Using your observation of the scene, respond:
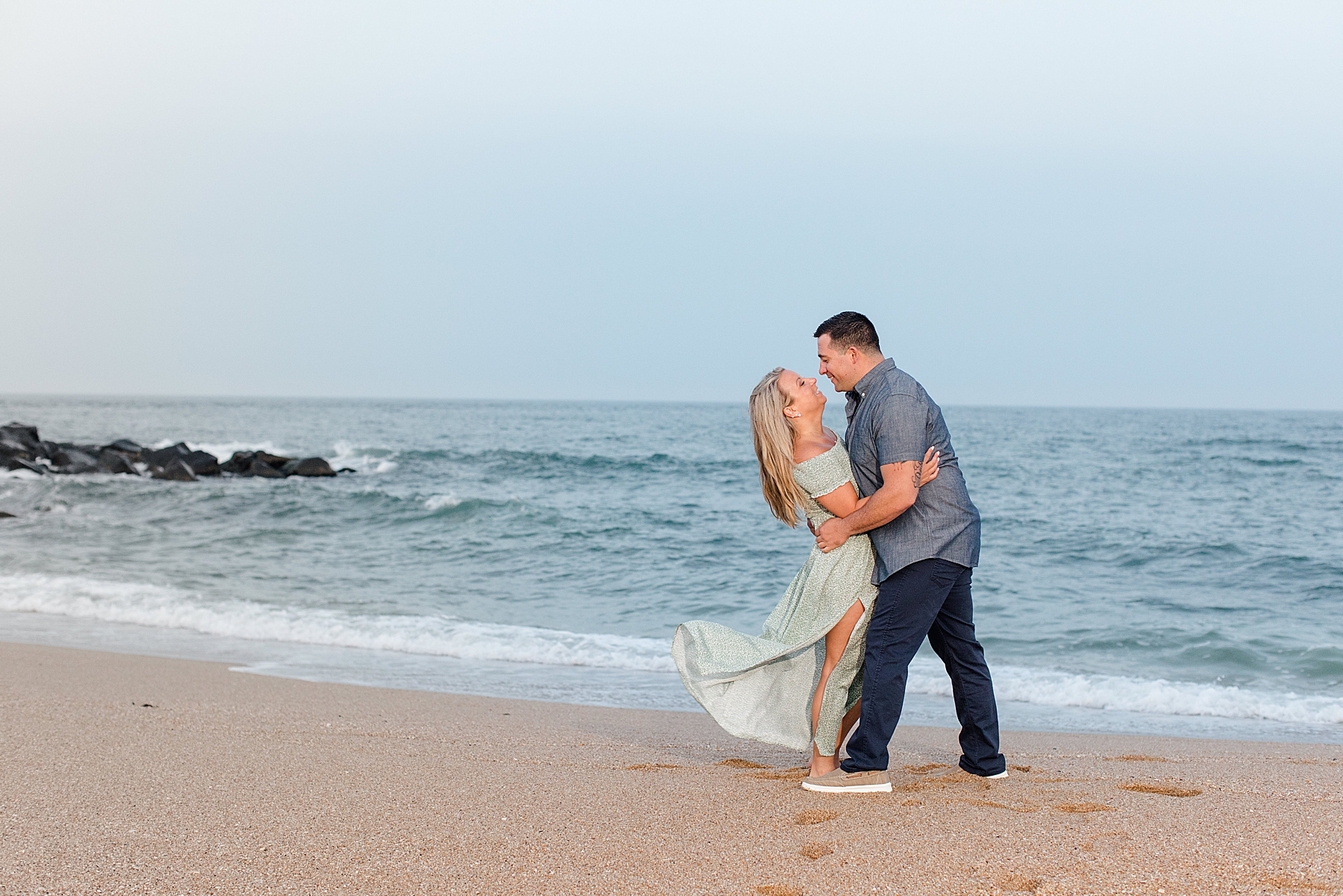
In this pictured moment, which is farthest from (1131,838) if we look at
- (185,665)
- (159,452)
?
(159,452)

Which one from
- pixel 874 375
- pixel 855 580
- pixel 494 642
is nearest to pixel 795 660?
pixel 855 580

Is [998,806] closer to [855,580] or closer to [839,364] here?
[855,580]

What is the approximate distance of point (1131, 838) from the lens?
134 inches

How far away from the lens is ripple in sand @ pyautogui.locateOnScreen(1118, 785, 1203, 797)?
160 inches

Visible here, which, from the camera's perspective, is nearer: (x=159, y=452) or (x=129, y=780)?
(x=129, y=780)

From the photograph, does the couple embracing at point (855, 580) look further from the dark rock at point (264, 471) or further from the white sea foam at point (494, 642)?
the dark rock at point (264, 471)

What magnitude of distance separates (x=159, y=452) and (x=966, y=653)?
2694cm

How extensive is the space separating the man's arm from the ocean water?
9.62 feet

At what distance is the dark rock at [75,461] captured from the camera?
25.3 metres

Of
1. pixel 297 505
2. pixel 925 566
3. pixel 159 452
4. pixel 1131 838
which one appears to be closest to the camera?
pixel 1131 838

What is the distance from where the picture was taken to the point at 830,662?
3.99 metres

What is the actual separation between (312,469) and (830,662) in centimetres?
2372

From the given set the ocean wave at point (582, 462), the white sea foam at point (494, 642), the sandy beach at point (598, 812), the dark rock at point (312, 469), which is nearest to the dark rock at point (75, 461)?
the dark rock at point (312, 469)

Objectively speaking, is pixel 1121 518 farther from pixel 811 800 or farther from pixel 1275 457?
pixel 1275 457
